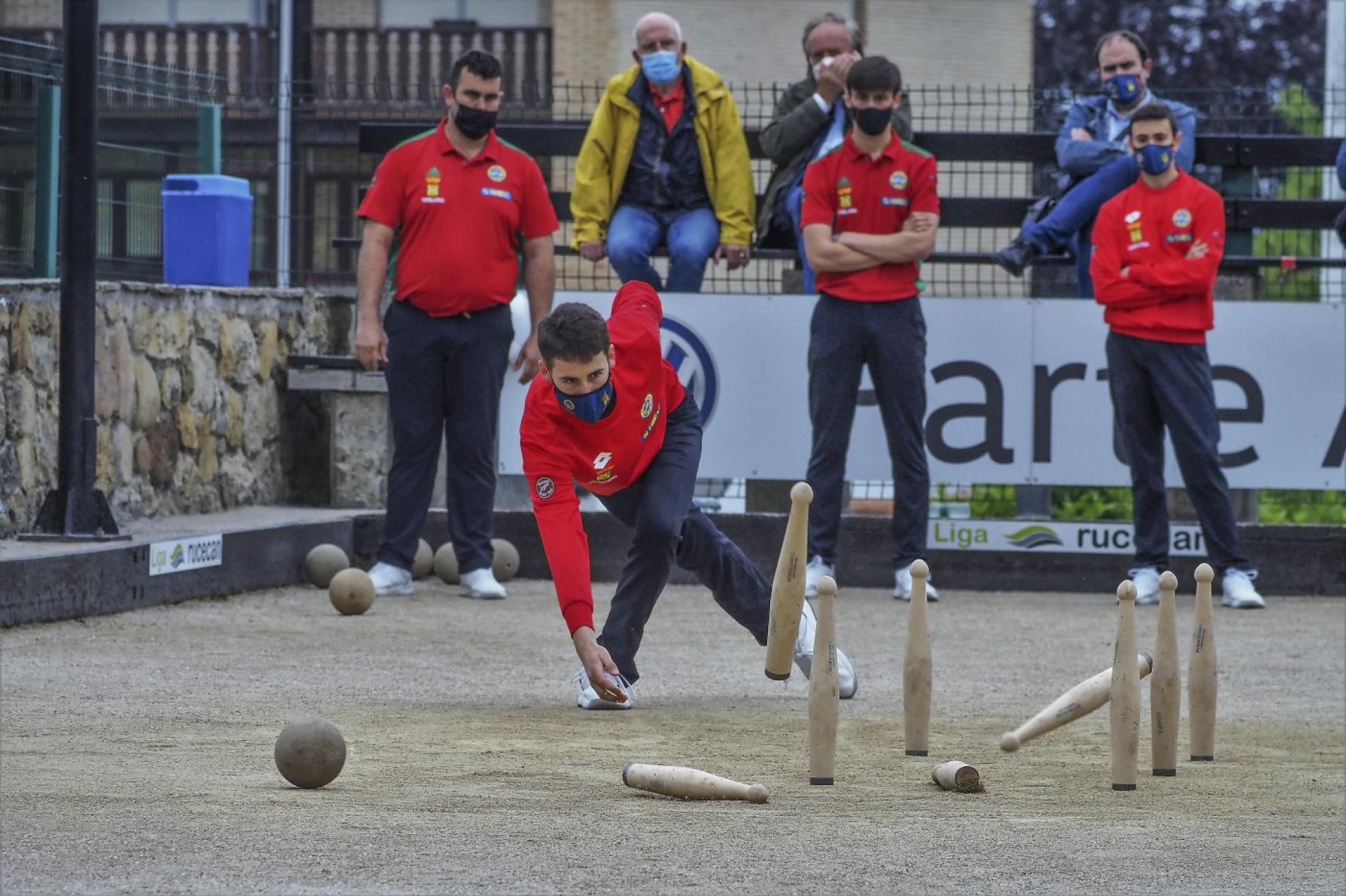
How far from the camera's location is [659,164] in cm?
1092

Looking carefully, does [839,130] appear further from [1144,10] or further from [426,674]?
[1144,10]

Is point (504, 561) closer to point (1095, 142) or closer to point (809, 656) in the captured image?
point (1095, 142)

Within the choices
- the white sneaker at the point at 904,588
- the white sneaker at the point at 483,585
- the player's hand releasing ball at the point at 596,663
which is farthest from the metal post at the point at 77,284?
the player's hand releasing ball at the point at 596,663

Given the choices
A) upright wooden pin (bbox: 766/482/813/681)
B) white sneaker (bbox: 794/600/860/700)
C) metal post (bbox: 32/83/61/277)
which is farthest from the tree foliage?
upright wooden pin (bbox: 766/482/813/681)

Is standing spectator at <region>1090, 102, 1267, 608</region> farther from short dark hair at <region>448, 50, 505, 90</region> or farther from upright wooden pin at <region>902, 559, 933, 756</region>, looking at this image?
upright wooden pin at <region>902, 559, 933, 756</region>

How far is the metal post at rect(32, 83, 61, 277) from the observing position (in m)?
10.3

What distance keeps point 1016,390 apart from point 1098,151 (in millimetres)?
1461

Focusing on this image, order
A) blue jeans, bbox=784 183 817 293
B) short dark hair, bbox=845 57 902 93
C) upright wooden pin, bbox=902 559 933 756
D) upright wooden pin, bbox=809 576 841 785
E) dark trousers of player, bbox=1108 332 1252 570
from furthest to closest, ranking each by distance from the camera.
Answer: blue jeans, bbox=784 183 817 293 → dark trousers of player, bbox=1108 332 1252 570 → short dark hair, bbox=845 57 902 93 → upright wooden pin, bbox=902 559 933 756 → upright wooden pin, bbox=809 576 841 785

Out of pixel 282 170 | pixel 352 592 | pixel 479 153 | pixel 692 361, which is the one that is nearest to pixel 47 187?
pixel 479 153

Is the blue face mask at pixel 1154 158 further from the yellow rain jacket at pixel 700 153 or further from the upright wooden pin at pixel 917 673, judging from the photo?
the upright wooden pin at pixel 917 673

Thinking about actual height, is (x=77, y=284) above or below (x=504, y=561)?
above

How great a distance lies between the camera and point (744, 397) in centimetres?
1164

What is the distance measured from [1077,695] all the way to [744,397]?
18.4 feet

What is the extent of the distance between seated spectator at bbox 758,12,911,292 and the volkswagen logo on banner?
769 mm
